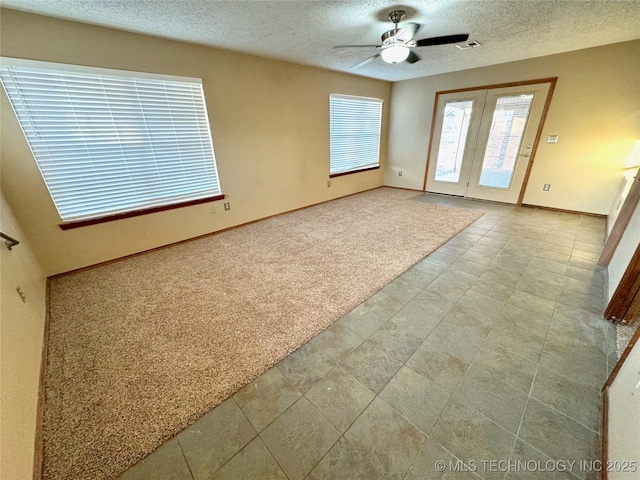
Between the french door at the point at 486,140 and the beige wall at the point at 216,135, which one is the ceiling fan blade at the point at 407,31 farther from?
the french door at the point at 486,140

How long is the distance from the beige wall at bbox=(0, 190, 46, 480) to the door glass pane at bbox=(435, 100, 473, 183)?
19.6 feet

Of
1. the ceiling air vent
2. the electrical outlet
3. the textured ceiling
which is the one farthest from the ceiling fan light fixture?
the electrical outlet

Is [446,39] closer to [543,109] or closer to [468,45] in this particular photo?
[468,45]

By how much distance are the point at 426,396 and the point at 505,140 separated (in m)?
4.70

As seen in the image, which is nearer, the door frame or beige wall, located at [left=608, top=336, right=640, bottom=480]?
beige wall, located at [left=608, top=336, right=640, bottom=480]

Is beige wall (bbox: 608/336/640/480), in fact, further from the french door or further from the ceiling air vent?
the french door

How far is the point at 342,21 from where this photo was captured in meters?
2.32

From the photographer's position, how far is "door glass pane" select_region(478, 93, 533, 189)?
161 inches

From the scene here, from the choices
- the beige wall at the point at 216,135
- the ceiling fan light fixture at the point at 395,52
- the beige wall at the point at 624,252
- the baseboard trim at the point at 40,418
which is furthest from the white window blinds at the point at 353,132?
the baseboard trim at the point at 40,418

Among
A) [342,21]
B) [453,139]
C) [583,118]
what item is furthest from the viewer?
[453,139]

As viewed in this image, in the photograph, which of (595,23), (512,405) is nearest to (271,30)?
(595,23)

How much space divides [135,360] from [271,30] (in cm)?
308

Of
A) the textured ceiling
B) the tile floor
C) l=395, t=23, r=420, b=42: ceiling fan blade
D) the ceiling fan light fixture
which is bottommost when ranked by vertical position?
the tile floor

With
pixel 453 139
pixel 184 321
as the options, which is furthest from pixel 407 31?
pixel 184 321
